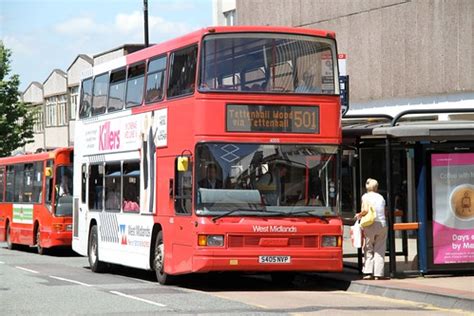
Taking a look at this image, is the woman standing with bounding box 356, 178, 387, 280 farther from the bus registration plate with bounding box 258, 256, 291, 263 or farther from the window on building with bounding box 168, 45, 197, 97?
the window on building with bounding box 168, 45, 197, 97

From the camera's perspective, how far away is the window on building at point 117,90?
2200 centimetres

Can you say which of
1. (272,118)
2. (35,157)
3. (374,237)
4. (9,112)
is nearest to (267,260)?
(374,237)

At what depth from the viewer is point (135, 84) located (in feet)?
69.5

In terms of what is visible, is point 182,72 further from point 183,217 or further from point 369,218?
point 369,218

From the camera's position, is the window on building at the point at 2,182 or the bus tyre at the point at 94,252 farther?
the window on building at the point at 2,182

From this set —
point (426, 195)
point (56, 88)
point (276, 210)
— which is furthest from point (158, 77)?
point (56, 88)

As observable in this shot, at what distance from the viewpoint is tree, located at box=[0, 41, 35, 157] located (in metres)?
64.1

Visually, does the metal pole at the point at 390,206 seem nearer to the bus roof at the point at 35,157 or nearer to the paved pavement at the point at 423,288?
the paved pavement at the point at 423,288

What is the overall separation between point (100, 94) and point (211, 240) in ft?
24.2

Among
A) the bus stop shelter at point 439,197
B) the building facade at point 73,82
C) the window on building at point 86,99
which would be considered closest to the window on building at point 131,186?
the window on building at point 86,99

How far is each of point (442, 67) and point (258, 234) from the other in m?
13.6

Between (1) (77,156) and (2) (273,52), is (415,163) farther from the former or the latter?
(1) (77,156)

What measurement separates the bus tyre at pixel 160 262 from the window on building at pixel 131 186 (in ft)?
4.76

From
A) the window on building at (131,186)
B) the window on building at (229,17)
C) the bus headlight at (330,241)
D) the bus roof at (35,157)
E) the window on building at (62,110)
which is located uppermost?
the window on building at (229,17)
